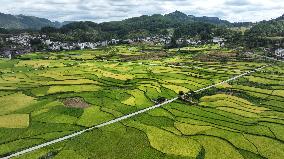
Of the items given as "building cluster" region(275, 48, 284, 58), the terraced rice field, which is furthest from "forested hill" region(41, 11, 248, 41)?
the terraced rice field

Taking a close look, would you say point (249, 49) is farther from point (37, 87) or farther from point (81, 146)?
point (81, 146)

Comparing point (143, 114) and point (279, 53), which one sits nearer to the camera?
point (143, 114)

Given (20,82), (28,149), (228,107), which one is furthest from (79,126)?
(20,82)

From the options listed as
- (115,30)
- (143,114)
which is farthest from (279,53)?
(115,30)

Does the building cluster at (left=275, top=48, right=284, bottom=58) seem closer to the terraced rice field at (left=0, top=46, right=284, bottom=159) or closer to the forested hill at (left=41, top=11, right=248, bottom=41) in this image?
the terraced rice field at (left=0, top=46, right=284, bottom=159)

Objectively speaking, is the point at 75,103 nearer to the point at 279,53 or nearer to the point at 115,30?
the point at 279,53
